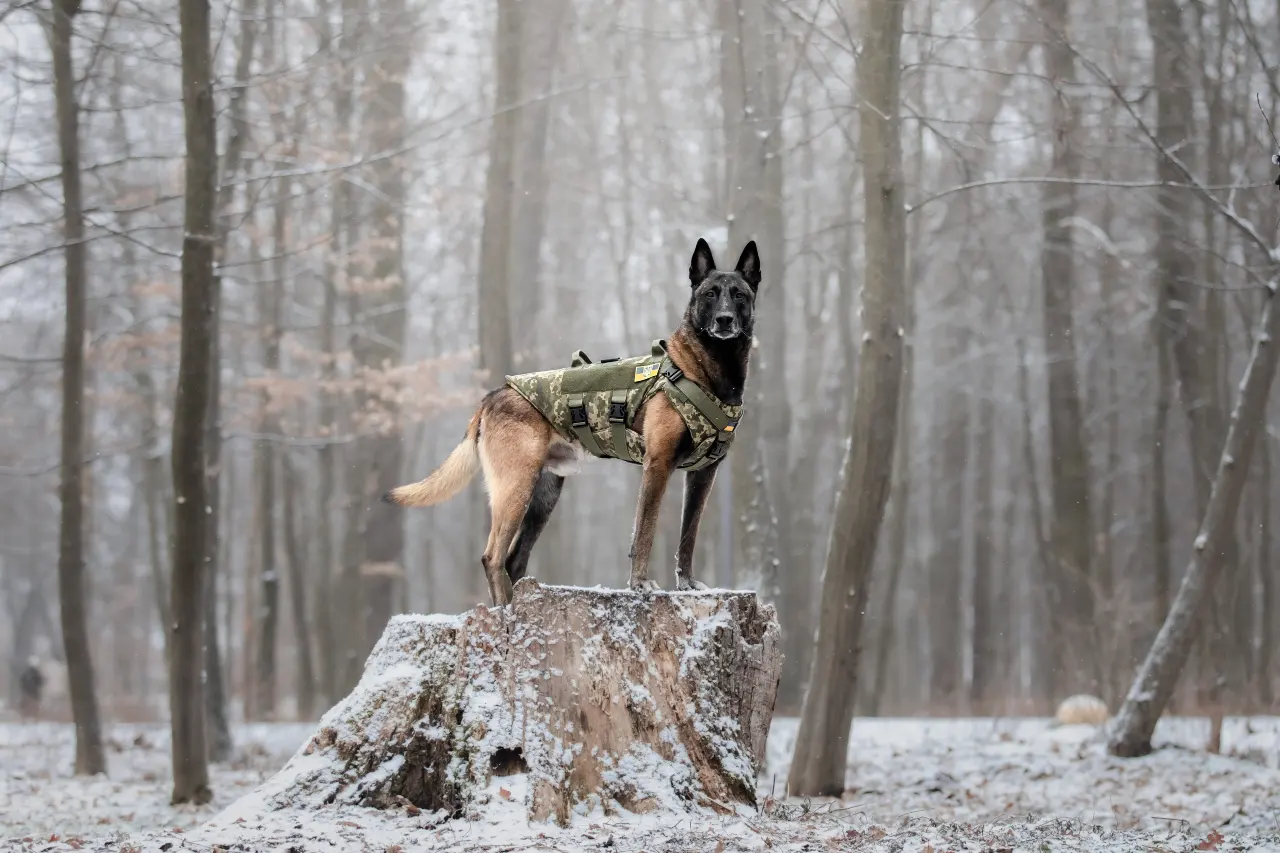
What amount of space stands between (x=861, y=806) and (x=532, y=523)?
4.14 meters

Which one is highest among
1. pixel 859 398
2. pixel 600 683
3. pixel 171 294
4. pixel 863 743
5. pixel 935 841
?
pixel 171 294

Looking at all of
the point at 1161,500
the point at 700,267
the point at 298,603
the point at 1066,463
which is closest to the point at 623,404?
the point at 700,267

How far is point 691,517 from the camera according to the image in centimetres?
731

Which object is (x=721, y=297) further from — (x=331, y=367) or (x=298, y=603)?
(x=298, y=603)

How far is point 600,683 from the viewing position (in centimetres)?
662

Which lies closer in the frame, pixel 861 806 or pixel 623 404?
pixel 623 404

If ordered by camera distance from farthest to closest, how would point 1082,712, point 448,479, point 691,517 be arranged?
point 1082,712
point 448,479
point 691,517

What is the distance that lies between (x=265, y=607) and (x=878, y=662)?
10.8 metres

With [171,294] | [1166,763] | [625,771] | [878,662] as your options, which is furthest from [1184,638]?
[171,294]

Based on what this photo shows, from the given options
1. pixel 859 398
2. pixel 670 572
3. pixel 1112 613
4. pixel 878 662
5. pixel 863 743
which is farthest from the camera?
pixel 670 572

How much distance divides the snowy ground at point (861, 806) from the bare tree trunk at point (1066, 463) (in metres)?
2.24

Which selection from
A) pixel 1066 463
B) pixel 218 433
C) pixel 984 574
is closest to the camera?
pixel 218 433

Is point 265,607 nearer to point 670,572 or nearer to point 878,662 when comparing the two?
point 670,572

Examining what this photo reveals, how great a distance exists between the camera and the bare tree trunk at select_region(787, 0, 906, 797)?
1112cm
